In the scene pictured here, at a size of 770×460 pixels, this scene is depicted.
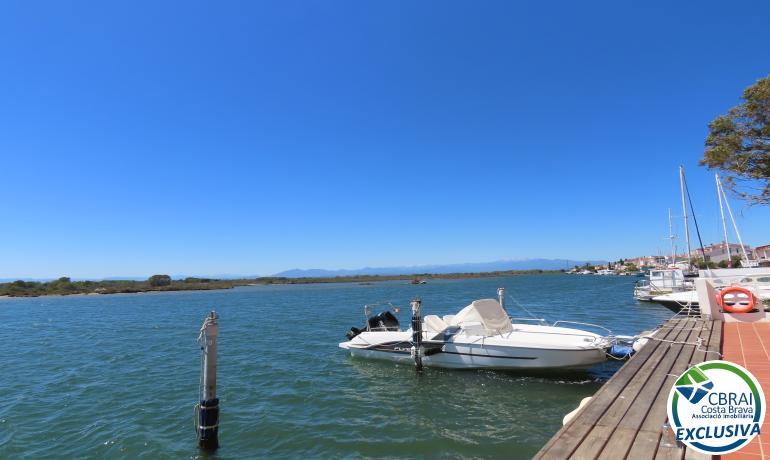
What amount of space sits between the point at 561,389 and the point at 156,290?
123m

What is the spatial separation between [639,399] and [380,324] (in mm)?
13756

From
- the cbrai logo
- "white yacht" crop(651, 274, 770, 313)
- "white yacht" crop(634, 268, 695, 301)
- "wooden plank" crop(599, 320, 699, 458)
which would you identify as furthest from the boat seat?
"white yacht" crop(634, 268, 695, 301)

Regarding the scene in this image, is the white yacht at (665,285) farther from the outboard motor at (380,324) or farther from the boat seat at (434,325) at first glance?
the boat seat at (434,325)

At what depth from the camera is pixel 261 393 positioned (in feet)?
43.4

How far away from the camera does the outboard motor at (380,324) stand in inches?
762

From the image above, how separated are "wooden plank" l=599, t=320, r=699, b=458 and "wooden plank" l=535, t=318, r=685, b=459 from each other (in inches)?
6.8

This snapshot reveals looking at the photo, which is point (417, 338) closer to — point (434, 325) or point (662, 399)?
point (434, 325)

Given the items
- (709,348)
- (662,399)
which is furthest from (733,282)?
(662,399)

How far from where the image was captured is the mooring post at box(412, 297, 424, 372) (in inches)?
601

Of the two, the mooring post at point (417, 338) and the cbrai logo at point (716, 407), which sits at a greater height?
the cbrai logo at point (716, 407)

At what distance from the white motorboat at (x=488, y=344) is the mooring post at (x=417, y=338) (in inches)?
6.9

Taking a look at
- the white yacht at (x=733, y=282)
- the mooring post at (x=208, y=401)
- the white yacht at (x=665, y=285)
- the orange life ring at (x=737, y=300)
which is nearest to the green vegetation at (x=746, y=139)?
the orange life ring at (x=737, y=300)

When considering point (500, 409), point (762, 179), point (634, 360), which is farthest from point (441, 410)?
point (762, 179)

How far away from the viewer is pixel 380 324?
19703 mm
